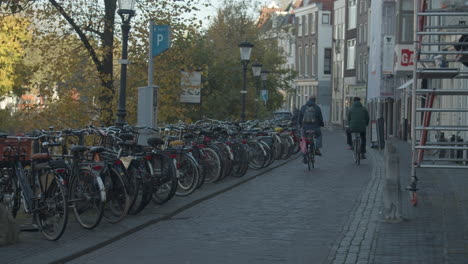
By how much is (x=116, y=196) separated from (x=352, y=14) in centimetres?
7039

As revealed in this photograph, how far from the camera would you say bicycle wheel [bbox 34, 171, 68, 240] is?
9.89 m

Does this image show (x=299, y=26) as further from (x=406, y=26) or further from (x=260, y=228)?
(x=260, y=228)

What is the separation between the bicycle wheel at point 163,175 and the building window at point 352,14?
66.4m

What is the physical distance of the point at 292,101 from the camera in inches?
3903

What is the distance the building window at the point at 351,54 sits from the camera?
7921cm

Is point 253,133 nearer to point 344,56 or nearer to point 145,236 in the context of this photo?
point 145,236

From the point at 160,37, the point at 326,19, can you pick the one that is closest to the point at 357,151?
the point at 160,37

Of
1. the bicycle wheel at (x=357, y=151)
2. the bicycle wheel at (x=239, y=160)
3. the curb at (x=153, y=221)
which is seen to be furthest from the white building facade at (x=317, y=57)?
the bicycle wheel at (x=239, y=160)

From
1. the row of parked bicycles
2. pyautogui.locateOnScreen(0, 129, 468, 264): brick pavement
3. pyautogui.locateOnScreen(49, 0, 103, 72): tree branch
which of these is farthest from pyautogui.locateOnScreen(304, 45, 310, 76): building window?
pyautogui.locateOnScreen(0, 129, 468, 264): brick pavement

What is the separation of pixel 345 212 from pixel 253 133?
28.4ft

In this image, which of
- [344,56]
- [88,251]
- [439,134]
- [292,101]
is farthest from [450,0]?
[292,101]

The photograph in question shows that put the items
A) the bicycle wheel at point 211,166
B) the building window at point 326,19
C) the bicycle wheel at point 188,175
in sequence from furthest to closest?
the building window at point 326,19, the bicycle wheel at point 211,166, the bicycle wheel at point 188,175

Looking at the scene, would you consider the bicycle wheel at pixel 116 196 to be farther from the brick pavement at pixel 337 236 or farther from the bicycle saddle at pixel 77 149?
the bicycle saddle at pixel 77 149

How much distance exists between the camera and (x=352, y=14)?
3159 inches
